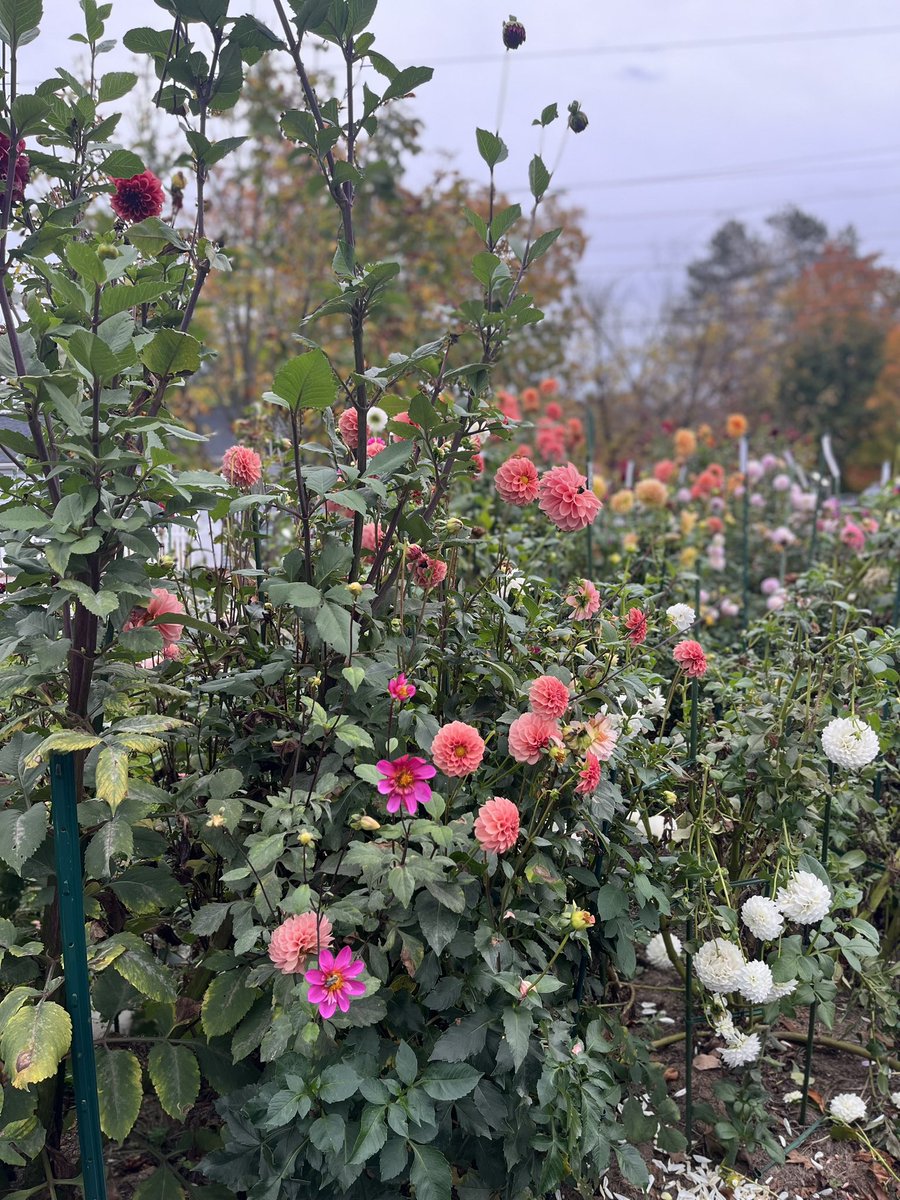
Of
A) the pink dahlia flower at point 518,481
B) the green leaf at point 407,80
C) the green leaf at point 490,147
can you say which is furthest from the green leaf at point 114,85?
the pink dahlia flower at point 518,481

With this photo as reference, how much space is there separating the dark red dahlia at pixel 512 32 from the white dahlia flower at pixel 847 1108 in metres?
1.82

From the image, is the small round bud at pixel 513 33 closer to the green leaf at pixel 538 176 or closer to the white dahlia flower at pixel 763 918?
the green leaf at pixel 538 176

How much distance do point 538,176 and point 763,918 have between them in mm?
1175

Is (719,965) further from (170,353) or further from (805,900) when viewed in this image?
(170,353)

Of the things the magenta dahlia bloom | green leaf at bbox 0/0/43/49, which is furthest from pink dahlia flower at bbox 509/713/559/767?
green leaf at bbox 0/0/43/49

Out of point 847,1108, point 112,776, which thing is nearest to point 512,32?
point 112,776

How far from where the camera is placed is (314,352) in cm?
120

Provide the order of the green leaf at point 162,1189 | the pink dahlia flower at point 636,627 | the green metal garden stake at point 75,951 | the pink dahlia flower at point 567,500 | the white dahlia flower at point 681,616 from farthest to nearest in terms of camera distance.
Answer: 1. the white dahlia flower at point 681,616
2. the pink dahlia flower at point 636,627
3. the pink dahlia flower at point 567,500
4. the green leaf at point 162,1189
5. the green metal garden stake at point 75,951

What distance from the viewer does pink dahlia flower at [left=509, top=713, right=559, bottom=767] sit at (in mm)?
1267

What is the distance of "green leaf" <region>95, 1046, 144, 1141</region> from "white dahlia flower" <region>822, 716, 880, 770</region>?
1147mm

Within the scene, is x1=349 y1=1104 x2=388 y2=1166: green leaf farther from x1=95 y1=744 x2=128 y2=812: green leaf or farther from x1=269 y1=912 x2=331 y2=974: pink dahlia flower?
x1=95 y1=744 x2=128 y2=812: green leaf

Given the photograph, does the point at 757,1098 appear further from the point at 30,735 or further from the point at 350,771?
the point at 30,735

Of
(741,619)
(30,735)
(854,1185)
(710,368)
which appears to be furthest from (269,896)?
(710,368)

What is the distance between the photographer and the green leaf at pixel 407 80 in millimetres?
1391
